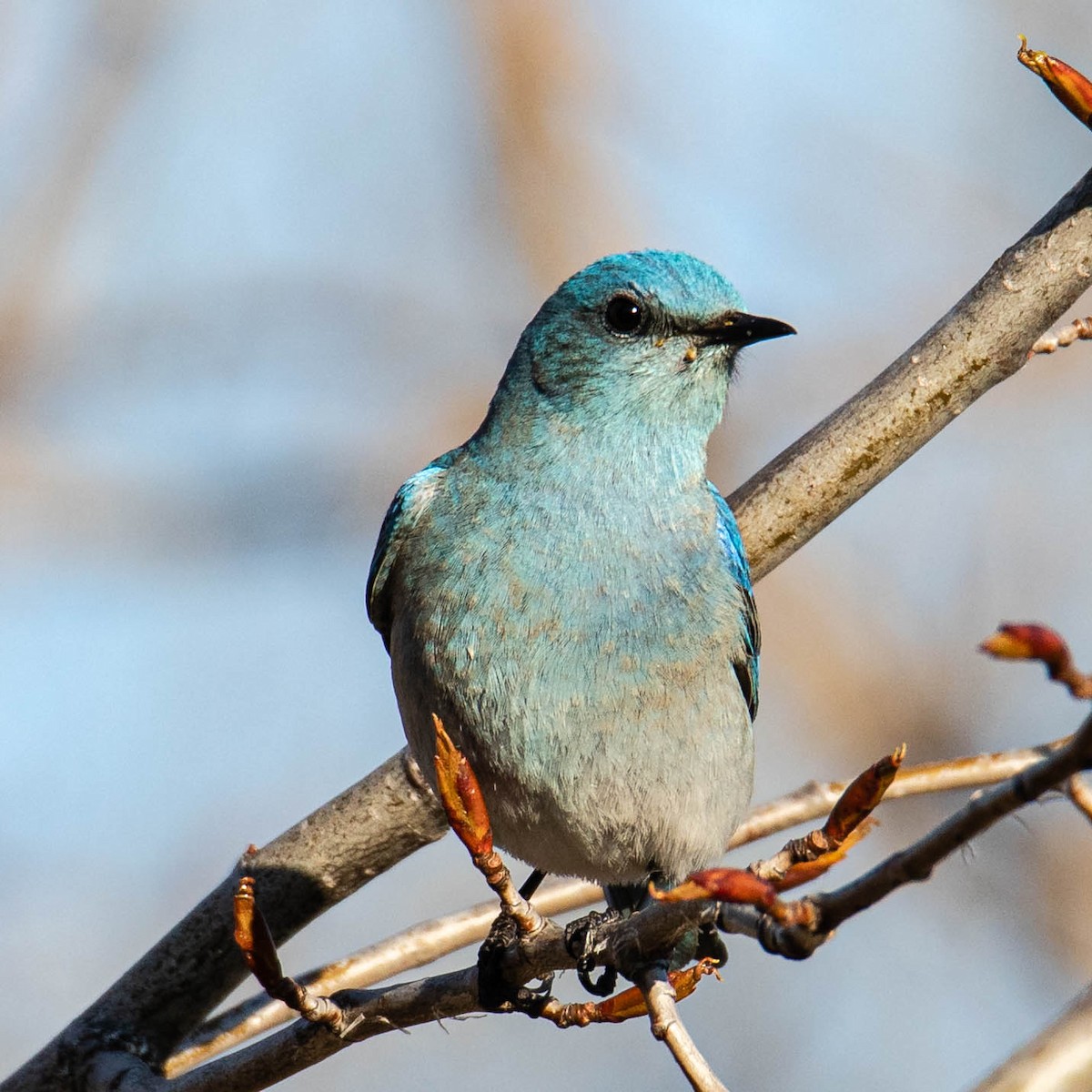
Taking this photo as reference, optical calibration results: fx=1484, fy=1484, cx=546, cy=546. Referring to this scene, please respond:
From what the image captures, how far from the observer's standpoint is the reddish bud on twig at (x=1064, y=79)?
3430 mm

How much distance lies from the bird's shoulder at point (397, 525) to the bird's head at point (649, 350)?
0.35 m

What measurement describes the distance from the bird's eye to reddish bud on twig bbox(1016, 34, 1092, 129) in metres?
1.75

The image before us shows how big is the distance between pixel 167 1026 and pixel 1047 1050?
3.34 metres

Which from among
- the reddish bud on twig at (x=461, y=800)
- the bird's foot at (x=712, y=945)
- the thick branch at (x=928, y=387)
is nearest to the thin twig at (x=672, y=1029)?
the reddish bud on twig at (x=461, y=800)

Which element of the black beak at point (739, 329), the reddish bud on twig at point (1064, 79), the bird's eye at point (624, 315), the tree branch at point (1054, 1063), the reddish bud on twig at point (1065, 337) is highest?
the bird's eye at point (624, 315)

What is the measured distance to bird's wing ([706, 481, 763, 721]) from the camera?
465 centimetres

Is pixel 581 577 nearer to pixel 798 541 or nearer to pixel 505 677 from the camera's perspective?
pixel 505 677

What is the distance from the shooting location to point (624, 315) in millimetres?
5012

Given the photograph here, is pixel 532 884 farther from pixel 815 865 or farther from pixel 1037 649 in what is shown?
pixel 1037 649

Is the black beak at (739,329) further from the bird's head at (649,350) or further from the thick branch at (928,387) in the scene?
the thick branch at (928,387)

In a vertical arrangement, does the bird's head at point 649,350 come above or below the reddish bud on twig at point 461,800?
above

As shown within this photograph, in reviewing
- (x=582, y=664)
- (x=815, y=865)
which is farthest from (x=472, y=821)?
(x=582, y=664)

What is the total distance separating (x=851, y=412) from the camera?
4.38m

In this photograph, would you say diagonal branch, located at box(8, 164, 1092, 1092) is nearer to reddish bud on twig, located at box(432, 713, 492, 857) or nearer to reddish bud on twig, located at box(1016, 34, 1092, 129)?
reddish bud on twig, located at box(1016, 34, 1092, 129)
